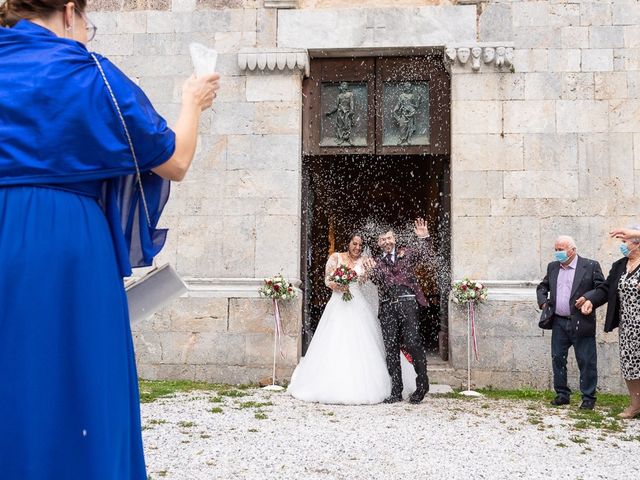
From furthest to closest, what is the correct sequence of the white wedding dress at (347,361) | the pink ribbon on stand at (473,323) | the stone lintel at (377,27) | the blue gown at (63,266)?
the stone lintel at (377,27) → the pink ribbon on stand at (473,323) → the white wedding dress at (347,361) → the blue gown at (63,266)

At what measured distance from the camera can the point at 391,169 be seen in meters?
16.0

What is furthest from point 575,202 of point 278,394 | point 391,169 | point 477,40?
point 391,169

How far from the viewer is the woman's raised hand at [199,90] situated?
6.09ft

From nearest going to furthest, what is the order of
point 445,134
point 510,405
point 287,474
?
point 287,474 → point 510,405 → point 445,134

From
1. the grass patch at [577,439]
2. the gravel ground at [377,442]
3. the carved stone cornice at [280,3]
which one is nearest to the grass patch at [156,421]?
the gravel ground at [377,442]

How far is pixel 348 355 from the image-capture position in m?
7.71

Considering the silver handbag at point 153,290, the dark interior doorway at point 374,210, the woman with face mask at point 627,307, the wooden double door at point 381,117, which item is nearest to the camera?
the silver handbag at point 153,290

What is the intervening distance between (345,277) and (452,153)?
2407 millimetres

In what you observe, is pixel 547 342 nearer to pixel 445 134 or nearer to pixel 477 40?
pixel 445 134

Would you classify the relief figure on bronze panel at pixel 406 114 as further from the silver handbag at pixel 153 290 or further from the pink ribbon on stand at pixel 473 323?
the silver handbag at pixel 153 290

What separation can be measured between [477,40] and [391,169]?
7074 millimetres

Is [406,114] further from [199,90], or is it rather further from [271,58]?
[199,90]

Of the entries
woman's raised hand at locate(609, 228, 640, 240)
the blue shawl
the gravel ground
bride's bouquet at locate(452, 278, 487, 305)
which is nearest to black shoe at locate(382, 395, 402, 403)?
the gravel ground

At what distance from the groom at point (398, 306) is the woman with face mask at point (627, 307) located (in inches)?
74.4
